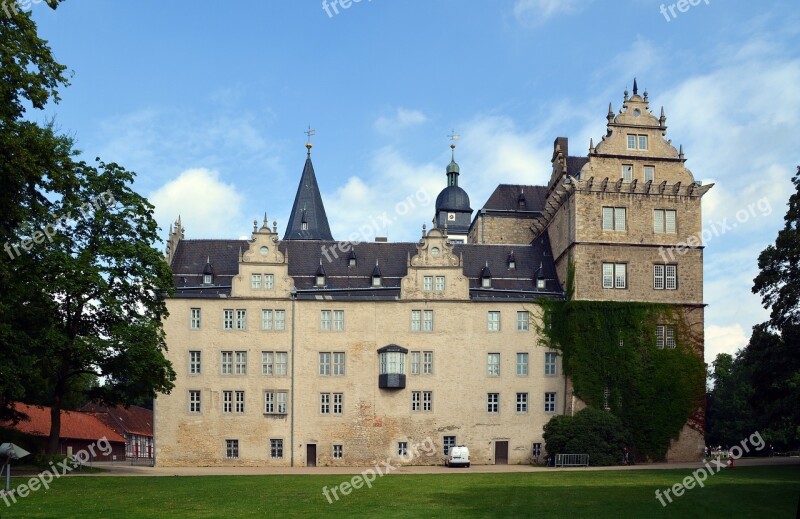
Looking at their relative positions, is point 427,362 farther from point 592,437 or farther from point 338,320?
point 592,437

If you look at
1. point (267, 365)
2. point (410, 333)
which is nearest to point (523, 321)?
point (410, 333)

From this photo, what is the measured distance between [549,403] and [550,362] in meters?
2.21

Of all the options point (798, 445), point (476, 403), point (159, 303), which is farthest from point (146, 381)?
point (798, 445)

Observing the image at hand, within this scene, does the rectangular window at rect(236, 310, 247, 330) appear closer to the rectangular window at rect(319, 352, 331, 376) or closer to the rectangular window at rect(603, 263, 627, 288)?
the rectangular window at rect(319, 352, 331, 376)

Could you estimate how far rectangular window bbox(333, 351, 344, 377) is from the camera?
5044 centimetres

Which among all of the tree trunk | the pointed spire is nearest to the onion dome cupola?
the pointed spire

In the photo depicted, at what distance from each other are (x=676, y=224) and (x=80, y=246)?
31.1 metres

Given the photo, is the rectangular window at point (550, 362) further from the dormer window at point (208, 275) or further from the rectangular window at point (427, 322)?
the dormer window at point (208, 275)

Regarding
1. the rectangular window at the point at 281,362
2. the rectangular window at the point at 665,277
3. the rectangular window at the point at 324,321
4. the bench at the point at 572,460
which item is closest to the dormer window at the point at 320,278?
the rectangular window at the point at 324,321

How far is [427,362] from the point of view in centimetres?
5075

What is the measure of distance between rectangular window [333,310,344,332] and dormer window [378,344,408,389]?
251 centimetres

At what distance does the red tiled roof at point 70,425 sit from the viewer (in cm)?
5594

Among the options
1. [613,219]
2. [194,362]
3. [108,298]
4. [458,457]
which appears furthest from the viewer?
[613,219]

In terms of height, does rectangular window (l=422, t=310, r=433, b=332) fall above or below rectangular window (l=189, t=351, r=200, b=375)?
above
